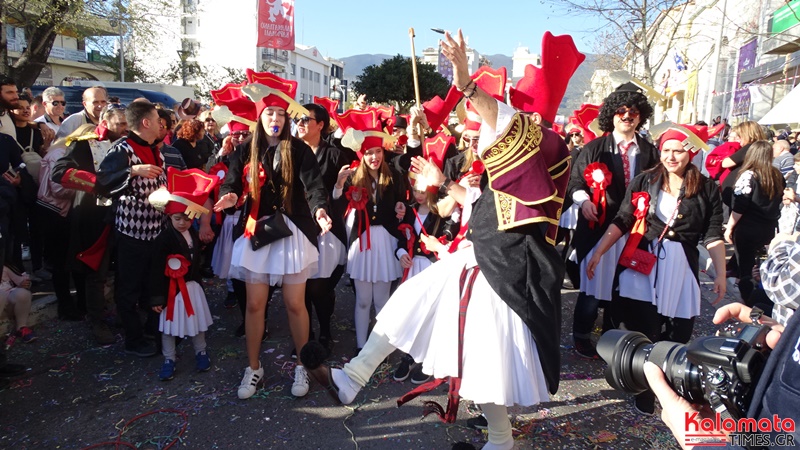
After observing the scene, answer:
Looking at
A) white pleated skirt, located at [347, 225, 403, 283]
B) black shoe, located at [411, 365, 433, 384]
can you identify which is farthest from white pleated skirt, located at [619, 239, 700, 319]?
white pleated skirt, located at [347, 225, 403, 283]

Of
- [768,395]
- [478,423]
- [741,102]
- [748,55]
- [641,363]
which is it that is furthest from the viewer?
[748,55]

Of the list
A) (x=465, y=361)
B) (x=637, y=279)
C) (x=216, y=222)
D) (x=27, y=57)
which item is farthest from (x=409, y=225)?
(x=27, y=57)

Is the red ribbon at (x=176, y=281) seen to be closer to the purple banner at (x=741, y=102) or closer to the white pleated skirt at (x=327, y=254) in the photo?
the white pleated skirt at (x=327, y=254)

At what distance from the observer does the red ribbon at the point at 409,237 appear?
13.8ft

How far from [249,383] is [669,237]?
323cm

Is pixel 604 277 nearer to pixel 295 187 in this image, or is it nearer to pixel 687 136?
pixel 687 136

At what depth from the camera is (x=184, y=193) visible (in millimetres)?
3768

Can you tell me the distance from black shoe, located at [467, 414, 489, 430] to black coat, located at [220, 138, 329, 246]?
163 cm

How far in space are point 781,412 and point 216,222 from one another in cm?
554

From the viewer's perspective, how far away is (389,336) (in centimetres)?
249

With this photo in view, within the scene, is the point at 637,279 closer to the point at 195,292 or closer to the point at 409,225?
the point at 409,225

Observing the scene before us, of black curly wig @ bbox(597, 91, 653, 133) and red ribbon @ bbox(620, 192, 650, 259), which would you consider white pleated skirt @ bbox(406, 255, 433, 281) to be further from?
black curly wig @ bbox(597, 91, 653, 133)

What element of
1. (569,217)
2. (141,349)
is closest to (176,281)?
(141,349)

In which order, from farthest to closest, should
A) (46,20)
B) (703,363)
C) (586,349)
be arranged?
A: 1. (46,20)
2. (586,349)
3. (703,363)
